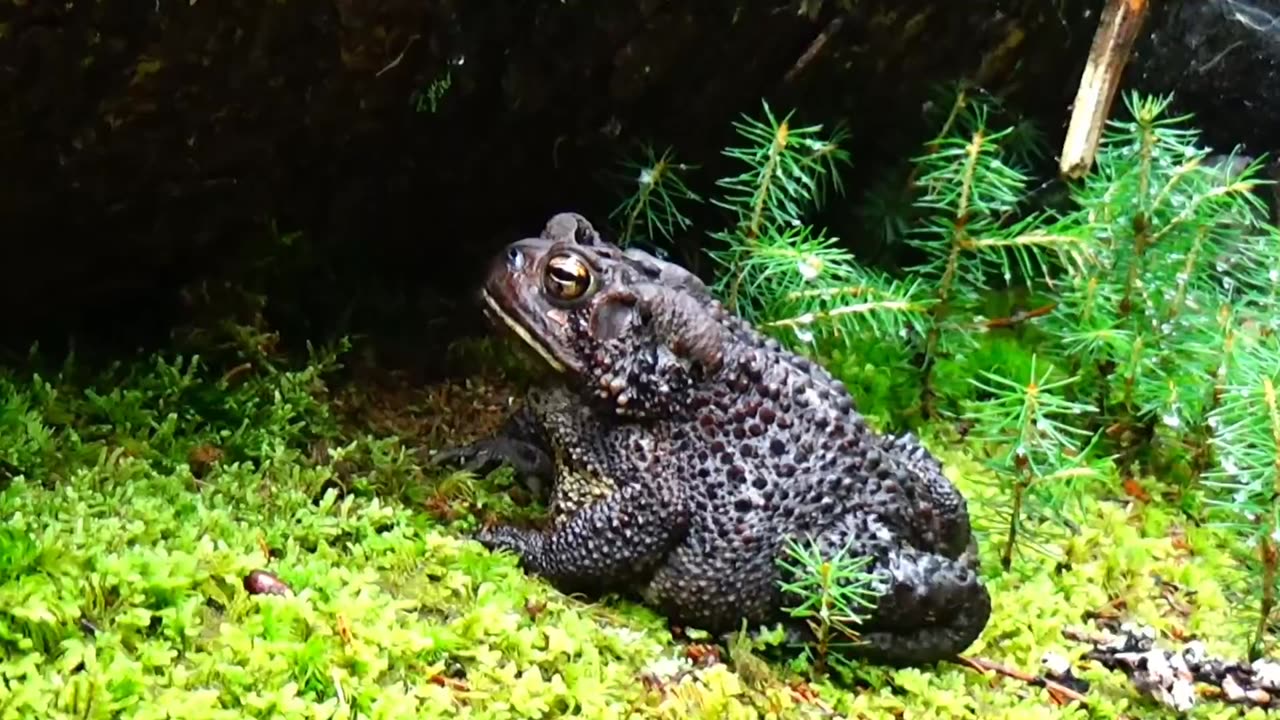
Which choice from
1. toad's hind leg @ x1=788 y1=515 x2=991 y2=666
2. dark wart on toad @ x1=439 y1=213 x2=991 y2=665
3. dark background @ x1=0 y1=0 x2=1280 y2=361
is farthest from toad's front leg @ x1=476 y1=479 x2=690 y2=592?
dark background @ x1=0 y1=0 x2=1280 y2=361

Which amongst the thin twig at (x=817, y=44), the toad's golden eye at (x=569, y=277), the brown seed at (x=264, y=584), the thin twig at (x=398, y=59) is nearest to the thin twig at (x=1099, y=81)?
the thin twig at (x=817, y=44)

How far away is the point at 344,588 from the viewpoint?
202cm

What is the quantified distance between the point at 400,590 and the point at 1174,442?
233 centimetres

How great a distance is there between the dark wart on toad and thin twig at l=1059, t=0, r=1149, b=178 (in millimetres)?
902

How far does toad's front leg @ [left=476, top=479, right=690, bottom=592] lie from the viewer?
234cm

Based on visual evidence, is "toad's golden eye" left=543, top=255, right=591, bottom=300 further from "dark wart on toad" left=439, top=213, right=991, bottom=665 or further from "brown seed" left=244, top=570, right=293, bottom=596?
"brown seed" left=244, top=570, right=293, bottom=596

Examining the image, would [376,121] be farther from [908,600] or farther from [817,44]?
[908,600]

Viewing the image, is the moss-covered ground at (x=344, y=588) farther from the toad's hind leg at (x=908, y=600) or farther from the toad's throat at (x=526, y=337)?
the toad's throat at (x=526, y=337)

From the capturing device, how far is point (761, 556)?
90.0 inches

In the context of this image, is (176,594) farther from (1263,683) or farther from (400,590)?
(1263,683)

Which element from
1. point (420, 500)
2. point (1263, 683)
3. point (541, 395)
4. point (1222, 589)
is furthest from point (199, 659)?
point (1222, 589)

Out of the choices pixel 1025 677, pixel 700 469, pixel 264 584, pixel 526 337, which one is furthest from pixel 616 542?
pixel 1025 677

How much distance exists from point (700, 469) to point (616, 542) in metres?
0.22

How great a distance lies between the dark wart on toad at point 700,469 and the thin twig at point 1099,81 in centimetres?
90
